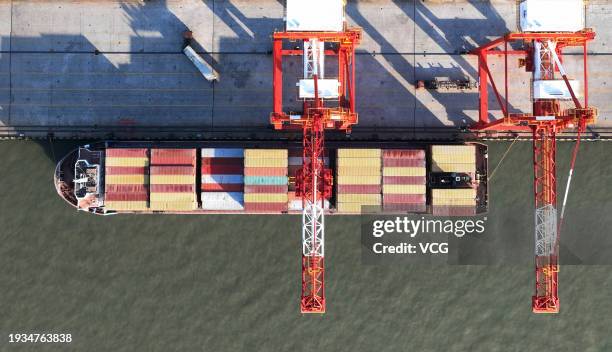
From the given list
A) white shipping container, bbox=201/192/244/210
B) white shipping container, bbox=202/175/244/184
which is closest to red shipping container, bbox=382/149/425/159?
white shipping container, bbox=202/175/244/184

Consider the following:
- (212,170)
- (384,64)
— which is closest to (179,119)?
(212,170)

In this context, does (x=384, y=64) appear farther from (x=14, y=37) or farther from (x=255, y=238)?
(x=14, y=37)

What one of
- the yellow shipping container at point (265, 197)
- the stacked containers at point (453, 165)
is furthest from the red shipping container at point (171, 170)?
the stacked containers at point (453, 165)

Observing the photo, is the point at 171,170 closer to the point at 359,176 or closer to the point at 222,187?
the point at 222,187

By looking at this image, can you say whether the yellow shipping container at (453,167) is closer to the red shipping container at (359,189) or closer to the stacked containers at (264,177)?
the red shipping container at (359,189)

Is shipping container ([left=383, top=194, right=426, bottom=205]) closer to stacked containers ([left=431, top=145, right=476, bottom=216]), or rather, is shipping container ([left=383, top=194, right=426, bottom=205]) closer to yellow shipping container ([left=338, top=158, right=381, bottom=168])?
stacked containers ([left=431, top=145, right=476, bottom=216])

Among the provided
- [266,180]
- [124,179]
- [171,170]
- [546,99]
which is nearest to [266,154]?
[266,180]

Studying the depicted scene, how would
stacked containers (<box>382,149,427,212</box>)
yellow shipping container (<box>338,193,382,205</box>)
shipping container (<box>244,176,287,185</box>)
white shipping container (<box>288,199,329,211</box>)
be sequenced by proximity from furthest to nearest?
white shipping container (<box>288,199,329,211</box>) → yellow shipping container (<box>338,193,382,205</box>) → stacked containers (<box>382,149,427,212</box>) → shipping container (<box>244,176,287,185</box>)
